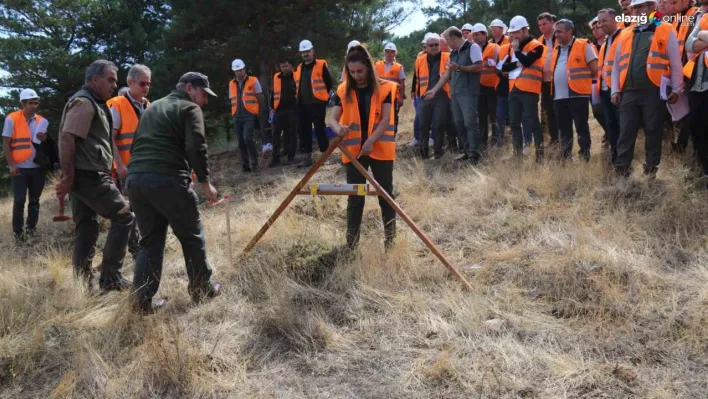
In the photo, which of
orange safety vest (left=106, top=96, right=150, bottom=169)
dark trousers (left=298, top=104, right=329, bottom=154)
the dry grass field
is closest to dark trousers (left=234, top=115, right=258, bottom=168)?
dark trousers (left=298, top=104, right=329, bottom=154)

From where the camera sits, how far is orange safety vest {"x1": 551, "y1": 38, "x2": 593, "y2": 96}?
6.53 m

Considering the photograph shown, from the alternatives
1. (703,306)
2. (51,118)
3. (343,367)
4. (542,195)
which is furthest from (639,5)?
(51,118)

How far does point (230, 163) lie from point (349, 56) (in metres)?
7.00

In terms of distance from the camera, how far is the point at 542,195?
19.2 feet

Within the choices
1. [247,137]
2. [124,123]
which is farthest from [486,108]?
[124,123]

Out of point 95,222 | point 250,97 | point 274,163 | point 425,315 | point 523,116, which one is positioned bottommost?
point 425,315

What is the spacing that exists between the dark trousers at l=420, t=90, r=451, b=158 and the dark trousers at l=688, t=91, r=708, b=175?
351cm

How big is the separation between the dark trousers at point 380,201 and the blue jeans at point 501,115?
3.86 metres

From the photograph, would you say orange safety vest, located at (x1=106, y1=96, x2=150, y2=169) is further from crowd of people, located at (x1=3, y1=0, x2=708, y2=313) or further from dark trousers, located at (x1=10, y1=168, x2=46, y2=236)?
dark trousers, located at (x1=10, y1=168, x2=46, y2=236)

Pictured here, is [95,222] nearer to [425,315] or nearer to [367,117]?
[367,117]

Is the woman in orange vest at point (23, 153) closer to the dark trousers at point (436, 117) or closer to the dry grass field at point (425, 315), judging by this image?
the dry grass field at point (425, 315)

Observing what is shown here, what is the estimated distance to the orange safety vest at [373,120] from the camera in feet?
15.1

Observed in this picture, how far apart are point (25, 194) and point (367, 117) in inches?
215

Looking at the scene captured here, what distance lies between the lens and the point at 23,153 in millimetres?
7426
